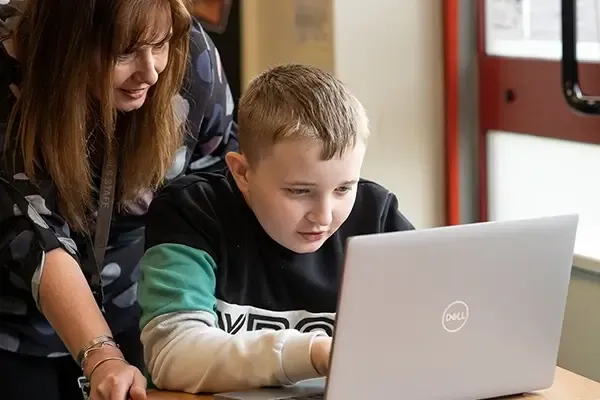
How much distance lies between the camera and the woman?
5.23ft

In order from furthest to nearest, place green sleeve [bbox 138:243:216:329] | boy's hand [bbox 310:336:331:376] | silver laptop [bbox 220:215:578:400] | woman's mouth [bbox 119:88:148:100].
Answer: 1. woman's mouth [bbox 119:88:148:100]
2. green sleeve [bbox 138:243:216:329]
3. boy's hand [bbox 310:336:331:376]
4. silver laptop [bbox 220:215:578:400]

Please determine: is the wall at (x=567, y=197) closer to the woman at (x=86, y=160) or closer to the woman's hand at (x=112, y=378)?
the woman at (x=86, y=160)

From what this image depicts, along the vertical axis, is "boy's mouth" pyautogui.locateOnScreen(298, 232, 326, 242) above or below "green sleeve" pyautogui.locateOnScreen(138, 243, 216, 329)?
above

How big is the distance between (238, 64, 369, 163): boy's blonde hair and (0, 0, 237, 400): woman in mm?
202

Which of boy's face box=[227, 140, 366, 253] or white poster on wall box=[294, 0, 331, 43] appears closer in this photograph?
boy's face box=[227, 140, 366, 253]

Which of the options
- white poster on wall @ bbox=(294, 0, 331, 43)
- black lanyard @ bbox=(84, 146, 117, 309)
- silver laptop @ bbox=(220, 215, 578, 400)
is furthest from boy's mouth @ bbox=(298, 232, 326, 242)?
white poster on wall @ bbox=(294, 0, 331, 43)

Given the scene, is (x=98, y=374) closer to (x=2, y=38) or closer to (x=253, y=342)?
(x=253, y=342)

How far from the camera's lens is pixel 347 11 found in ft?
7.91

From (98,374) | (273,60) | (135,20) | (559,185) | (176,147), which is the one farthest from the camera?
(273,60)

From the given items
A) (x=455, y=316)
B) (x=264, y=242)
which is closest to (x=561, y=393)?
(x=455, y=316)

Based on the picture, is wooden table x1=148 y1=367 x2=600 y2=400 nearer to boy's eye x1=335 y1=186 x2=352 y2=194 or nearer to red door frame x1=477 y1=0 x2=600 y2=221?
boy's eye x1=335 y1=186 x2=352 y2=194

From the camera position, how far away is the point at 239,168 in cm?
155

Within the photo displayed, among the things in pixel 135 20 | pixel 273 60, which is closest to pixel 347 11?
pixel 273 60

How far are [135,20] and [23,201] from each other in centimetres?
35
